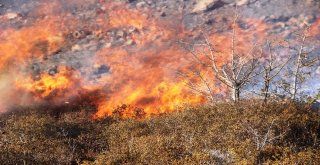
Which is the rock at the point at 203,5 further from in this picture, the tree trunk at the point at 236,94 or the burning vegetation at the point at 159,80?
the tree trunk at the point at 236,94

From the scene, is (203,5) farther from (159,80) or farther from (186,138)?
(186,138)

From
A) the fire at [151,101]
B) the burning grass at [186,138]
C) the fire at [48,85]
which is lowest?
the fire at [151,101]

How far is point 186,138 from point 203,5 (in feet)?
93.0

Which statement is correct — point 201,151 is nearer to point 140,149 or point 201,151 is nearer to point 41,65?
point 140,149

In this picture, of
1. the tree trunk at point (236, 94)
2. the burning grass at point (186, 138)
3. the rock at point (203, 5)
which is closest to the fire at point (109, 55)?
the rock at point (203, 5)

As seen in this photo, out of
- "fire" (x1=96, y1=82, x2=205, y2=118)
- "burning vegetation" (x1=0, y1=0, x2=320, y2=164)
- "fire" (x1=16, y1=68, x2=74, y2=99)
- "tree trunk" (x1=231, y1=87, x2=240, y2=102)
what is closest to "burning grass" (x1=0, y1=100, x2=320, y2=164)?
"burning vegetation" (x1=0, y1=0, x2=320, y2=164)

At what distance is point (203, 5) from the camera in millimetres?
48562

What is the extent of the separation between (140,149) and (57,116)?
1665 centimetres

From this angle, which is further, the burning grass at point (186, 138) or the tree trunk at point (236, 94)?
the tree trunk at point (236, 94)

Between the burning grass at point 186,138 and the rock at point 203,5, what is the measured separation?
2152 centimetres

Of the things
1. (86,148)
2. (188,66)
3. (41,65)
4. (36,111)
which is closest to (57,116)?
(36,111)

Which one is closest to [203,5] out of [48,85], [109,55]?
[109,55]

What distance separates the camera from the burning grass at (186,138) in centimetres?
1964

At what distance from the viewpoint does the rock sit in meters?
48.1
